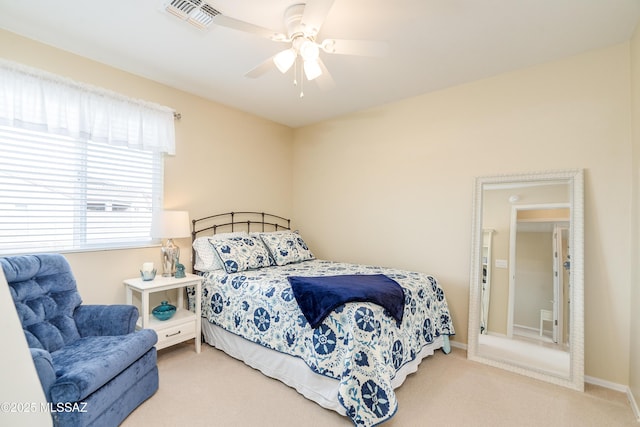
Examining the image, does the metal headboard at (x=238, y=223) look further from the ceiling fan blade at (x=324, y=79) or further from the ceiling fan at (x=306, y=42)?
the ceiling fan blade at (x=324, y=79)

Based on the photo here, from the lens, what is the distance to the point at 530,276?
2689mm

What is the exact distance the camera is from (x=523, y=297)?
107 inches

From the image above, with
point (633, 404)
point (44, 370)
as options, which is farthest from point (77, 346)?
point (633, 404)

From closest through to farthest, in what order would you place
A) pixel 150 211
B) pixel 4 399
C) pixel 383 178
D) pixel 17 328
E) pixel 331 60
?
1. pixel 4 399
2. pixel 17 328
3. pixel 331 60
4. pixel 150 211
5. pixel 383 178

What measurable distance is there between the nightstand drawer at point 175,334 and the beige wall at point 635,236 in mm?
3425

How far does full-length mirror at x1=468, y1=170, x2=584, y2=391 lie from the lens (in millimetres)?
2436

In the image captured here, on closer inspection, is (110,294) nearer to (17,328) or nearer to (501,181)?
(17,328)

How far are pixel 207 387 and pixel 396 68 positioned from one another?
310 centimetres

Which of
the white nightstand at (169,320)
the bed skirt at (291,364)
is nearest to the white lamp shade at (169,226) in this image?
the white nightstand at (169,320)

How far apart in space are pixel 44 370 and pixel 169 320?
1209 mm

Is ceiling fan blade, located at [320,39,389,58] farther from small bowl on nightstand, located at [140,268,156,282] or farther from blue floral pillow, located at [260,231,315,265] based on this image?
small bowl on nightstand, located at [140,268,156,282]

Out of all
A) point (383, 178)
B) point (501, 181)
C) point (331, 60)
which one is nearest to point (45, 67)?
point (331, 60)

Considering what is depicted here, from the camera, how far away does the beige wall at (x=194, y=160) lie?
2573 mm

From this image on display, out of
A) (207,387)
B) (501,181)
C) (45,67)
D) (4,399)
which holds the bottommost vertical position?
(207,387)
